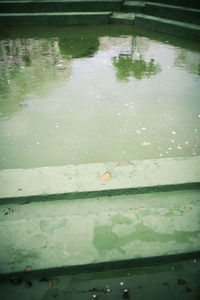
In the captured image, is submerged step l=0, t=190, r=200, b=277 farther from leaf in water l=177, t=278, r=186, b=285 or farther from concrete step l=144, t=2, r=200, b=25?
concrete step l=144, t=2, r=200, b=25

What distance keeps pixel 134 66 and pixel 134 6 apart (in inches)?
230

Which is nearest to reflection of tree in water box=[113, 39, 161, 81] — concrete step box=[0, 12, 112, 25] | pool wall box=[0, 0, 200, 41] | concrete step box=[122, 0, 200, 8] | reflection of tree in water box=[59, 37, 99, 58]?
reflection of tree in water box=[59, 37, 99, 58]

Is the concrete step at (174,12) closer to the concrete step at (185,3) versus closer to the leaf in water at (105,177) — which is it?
the concrete step at (185,3)

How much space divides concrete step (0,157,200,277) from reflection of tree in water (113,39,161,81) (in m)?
3.36

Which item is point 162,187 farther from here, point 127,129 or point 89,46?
point 89,46

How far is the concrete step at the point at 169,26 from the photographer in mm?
7293

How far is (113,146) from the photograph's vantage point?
3.09 m

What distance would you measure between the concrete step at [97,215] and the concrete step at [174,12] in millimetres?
7671

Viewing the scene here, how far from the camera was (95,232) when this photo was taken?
182cm

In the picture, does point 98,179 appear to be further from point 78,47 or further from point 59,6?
point 59,6

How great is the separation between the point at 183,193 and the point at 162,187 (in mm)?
231

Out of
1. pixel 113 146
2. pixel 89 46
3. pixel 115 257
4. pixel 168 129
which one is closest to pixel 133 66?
pixel 89 46

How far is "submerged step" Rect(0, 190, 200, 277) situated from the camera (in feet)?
5.42

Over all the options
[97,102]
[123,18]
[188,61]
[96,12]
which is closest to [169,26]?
[123,18]
